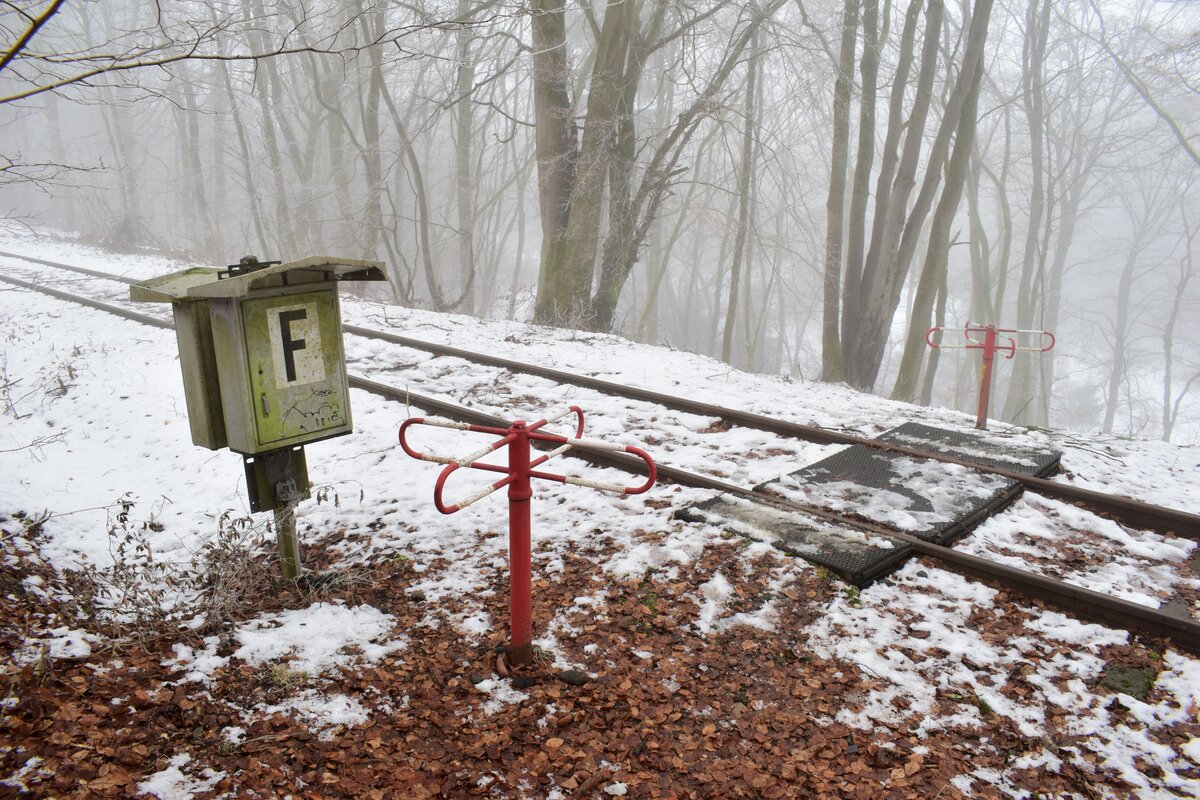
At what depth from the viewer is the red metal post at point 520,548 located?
10.2 ft

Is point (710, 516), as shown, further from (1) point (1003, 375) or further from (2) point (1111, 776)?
(1) point (1003, 375)

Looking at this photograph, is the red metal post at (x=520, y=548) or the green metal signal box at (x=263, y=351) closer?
the red metal post at (x=520, y=548)

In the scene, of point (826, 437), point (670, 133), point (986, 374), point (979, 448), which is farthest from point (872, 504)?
point (670, 133)

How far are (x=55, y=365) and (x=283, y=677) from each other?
745cm

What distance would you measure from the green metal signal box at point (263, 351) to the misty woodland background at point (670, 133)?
933 mm

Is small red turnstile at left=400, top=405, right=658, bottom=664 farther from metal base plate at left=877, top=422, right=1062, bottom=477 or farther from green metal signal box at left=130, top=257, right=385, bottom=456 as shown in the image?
metal base plate at left=877, top=422, right=1062, bottom=477

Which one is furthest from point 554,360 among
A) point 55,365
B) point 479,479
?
point 55,365

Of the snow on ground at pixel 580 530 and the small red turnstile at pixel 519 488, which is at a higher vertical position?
the small red turnstile at pixel 519 488

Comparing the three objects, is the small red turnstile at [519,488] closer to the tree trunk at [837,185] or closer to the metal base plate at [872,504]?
the metal base plate at [872,504]

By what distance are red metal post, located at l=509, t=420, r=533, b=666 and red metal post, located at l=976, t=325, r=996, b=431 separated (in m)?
4.86

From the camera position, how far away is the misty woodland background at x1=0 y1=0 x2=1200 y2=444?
12.4 m

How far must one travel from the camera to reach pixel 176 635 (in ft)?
11.3

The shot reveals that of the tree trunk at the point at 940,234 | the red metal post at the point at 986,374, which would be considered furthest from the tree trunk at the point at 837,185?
the red metal post at the point at 986,374

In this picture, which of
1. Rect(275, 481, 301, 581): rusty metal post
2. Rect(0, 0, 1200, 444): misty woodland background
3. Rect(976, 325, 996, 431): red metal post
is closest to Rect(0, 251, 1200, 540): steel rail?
Rect(976, 325, 996, 431): red metal post
